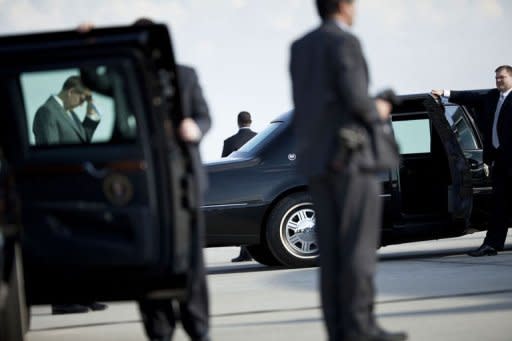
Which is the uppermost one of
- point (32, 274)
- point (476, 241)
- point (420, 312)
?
point (32, 274)

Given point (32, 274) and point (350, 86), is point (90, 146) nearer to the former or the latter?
point (32, 274)

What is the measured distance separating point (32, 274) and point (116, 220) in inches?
19.5

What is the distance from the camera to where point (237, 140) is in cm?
1426

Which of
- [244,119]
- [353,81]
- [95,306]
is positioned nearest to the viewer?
[353,81]

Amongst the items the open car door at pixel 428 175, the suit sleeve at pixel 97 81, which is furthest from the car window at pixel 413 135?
the suit sleeve at pixel 97 81

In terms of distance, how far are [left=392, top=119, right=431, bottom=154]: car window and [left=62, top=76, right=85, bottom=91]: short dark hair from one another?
5567mm

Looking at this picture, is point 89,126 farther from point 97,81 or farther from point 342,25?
point 342,25

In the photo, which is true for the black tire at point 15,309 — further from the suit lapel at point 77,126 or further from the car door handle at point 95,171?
the suit lapel at point 77,126

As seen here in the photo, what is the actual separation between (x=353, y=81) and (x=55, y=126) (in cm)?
267

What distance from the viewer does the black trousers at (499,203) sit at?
1134 centimetres

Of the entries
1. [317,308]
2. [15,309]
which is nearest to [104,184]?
[15,309]

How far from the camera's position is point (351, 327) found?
5.48 m

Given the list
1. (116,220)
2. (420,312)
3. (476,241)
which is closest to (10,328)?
(116,220)

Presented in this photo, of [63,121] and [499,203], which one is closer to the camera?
[63,121]
